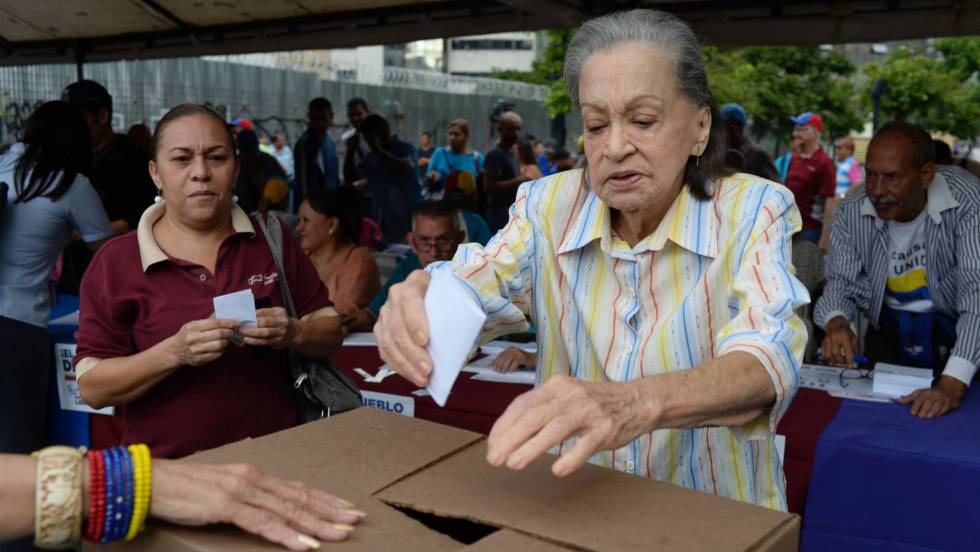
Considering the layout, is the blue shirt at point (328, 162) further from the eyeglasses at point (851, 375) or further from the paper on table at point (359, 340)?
the eyeglasses at point (851, 375)

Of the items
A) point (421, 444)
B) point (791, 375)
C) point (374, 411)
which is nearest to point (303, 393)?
point (374, 411)

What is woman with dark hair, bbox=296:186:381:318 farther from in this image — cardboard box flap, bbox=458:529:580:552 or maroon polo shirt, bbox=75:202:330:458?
cardboard box flap, bbox=458:529:580:552

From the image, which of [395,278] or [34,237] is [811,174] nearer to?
[395,278]

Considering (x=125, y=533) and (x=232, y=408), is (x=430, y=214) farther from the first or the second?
(x=125, y=533)

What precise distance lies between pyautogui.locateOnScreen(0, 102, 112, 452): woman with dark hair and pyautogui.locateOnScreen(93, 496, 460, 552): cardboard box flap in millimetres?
2385

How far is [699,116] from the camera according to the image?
155 centimetres

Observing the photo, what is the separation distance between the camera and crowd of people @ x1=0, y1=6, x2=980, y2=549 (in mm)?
1305

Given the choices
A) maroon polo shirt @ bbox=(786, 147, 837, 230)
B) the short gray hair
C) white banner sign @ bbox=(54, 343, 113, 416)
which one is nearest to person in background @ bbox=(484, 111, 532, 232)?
maroon polo shirt @ bbox=(786, 147, 837, 230)

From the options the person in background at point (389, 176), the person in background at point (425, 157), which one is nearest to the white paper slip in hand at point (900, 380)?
the person in background at point (389, 176)

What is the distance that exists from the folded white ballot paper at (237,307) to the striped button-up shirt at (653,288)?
0.71m

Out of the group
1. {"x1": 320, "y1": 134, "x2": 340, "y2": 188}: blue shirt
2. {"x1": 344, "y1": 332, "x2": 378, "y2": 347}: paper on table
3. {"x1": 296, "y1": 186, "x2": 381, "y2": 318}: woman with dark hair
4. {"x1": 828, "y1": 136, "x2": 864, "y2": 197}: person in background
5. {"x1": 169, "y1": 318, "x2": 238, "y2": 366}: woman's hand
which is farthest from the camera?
{"x1": 828, "y1": 136, "x2": 864, "y2": 197}: person in background

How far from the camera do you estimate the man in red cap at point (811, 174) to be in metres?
7.60

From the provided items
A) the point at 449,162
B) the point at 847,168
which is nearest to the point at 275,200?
the point at 449,162

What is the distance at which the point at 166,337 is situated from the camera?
215 centimetres
